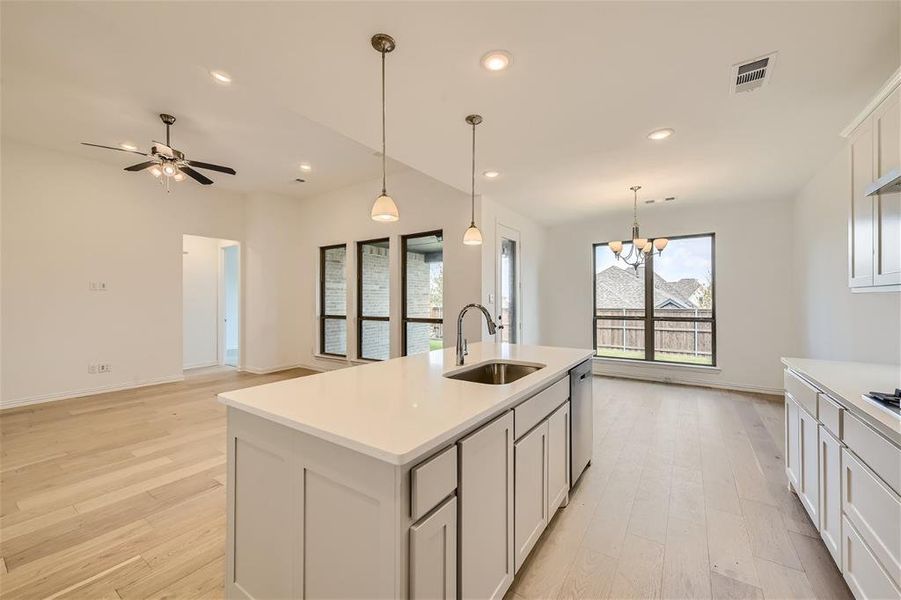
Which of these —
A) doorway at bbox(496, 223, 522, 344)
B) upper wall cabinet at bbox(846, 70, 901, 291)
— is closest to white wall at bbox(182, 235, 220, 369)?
doorway at bbox(496, 223, 522, 344)

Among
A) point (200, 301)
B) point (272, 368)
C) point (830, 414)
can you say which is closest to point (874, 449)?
point (830, 414)

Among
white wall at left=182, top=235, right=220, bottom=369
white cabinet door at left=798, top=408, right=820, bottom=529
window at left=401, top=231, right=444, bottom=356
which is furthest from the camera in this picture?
white wall at left=182, top=235, right=220, bottom=369

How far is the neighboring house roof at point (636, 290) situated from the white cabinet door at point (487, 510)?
16.8 feet

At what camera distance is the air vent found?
1.97 meters

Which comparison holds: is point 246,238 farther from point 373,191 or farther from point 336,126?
point 336,126

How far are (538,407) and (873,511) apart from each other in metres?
1.28

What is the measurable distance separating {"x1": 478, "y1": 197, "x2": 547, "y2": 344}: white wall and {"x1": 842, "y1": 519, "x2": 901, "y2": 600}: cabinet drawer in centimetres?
338

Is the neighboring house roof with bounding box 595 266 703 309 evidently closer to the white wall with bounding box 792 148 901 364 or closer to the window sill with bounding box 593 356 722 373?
the window sill with bounding box 593 356 722 373

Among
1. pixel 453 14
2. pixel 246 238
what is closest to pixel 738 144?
pixel 453 14

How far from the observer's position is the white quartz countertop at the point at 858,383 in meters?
1.33

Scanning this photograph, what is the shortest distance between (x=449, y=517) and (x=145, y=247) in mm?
6043

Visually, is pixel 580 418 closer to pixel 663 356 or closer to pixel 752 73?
pixel 752 73

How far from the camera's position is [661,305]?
18.5ft

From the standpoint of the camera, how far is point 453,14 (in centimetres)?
170
